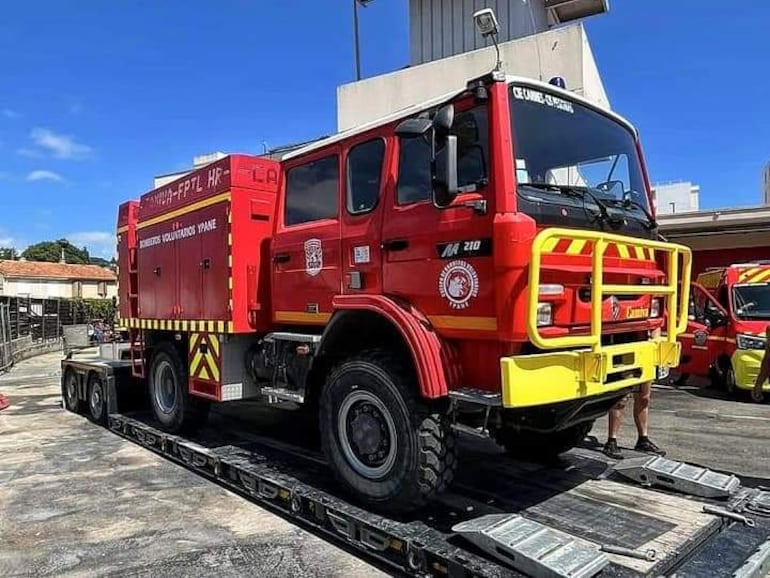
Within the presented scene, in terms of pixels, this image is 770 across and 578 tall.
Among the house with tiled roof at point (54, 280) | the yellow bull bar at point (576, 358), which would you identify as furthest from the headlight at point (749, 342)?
the house with tiled roof at point (54, 280)

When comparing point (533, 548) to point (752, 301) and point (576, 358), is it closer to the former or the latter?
point (576, 358)

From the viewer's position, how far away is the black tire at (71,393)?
10.1 m

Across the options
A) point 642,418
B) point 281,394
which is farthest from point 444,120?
point 642,418

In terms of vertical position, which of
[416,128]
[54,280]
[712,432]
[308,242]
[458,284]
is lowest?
[712,432]

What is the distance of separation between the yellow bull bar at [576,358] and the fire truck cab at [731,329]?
25.6 feet

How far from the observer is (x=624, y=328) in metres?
4.29

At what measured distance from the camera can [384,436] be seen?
441 cm

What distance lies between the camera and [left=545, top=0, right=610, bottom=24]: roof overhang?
18.0 metres

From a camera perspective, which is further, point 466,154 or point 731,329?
point 731,329

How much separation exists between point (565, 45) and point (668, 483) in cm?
1037

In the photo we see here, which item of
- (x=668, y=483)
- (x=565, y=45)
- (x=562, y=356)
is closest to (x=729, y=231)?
(x=565, y=45)

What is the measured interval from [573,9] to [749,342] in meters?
11.8

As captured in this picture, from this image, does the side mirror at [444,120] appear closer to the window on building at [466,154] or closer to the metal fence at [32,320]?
the window on building at [466,154]

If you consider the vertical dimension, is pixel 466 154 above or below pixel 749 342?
above
